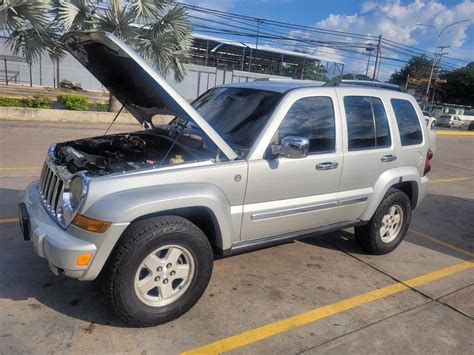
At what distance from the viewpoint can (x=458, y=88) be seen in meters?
73.7

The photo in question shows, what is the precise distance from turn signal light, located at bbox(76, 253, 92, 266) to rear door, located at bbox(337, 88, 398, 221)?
245 centimetres

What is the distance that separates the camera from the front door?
3.56 m

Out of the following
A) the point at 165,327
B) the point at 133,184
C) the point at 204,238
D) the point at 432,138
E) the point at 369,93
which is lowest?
the point at 165,327

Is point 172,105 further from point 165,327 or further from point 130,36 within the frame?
point 130,36

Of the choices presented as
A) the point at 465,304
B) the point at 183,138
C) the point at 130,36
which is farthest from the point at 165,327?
the point at 130,36

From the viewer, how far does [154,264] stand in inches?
123

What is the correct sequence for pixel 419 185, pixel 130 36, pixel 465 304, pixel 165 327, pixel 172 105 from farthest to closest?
pixel 130 36 → pixel 419 185 → pixel 465 304 → pixel 172 105 → pixel 165 327

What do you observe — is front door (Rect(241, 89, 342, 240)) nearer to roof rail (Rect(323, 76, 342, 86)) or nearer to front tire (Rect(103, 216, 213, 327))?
roof rail (Rect(323, 76, 342, 86))

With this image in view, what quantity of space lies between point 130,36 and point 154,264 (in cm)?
1164

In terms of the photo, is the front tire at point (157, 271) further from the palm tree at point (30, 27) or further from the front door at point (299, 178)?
the palm tree at point (30, 27)

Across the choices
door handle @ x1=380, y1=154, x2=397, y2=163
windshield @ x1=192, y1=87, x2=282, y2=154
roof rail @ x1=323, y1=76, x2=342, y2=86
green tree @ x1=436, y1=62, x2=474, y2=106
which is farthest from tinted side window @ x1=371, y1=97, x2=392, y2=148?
green tree @ x1=436, y1=62, x2=474, y2=106

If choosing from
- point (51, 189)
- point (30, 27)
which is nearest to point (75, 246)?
point (51, 189)

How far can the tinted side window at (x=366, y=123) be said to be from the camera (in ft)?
13.9

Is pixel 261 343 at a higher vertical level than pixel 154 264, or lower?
lower
